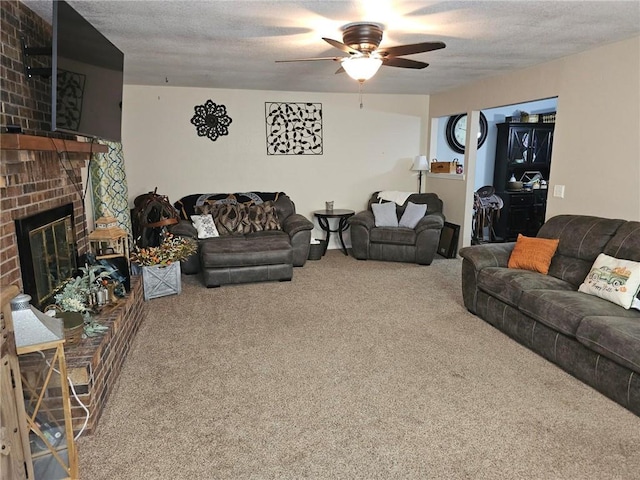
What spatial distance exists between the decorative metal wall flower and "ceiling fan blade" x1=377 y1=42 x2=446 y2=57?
10.9ft

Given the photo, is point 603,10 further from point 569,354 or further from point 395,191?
point 395,191

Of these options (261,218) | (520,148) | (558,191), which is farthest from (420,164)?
(261,218)

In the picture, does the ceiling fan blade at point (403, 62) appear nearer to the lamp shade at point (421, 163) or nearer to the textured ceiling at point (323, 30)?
the textured ceiling at point (323, 30)

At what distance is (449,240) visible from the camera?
19.4 feet

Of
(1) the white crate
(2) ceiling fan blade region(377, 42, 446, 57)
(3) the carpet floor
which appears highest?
(2) ceiling fan blade region(377, 42, 446, 57)

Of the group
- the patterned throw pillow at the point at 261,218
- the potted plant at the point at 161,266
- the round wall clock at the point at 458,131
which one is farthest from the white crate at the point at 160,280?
the round wall clock at the point at 458,131

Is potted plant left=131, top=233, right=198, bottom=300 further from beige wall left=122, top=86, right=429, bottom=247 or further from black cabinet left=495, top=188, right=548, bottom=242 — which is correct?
black cabinet left=495, top=188, right=548, bottom=242

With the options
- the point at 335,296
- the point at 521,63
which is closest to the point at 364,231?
the point at 335,296

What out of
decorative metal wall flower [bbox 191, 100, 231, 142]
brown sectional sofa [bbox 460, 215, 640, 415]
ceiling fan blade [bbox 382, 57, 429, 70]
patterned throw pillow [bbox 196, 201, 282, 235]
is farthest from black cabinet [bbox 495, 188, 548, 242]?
decorative metal wall flower [bbox 191, 100, 231, 142]

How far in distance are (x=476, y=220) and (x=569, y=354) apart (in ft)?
13.4

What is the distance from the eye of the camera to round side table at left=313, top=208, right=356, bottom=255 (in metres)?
5.99

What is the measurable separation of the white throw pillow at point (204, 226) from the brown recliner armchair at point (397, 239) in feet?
5.97

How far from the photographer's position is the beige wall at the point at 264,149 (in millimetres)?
5637

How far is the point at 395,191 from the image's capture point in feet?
21.0
